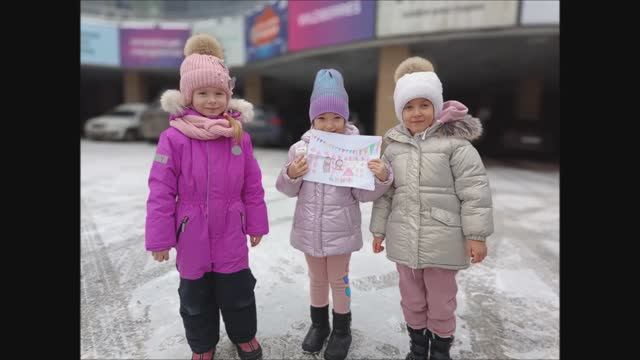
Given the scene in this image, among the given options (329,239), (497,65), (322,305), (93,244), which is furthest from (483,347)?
(497,65)

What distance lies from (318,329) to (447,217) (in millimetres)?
986

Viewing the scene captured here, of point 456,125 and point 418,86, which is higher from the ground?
point 418,86

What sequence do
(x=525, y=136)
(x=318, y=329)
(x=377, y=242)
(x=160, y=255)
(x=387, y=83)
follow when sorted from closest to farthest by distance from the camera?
1. (x=160, y=255)
2. (x=377, y=242)
3. (x=318, y=329)
4. (x=387, y=83)
5. (x=525, y=136)

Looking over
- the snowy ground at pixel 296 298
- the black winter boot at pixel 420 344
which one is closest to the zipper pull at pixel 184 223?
the snowy ground at pixel 296 298

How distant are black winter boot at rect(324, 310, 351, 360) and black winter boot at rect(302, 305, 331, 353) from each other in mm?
54

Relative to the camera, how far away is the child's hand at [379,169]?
1865mm

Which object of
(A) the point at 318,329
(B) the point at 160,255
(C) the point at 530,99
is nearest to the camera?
(B) the point at 160,255

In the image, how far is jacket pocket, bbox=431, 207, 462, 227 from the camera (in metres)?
1.83

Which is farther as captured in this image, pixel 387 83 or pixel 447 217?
pixel 387 83

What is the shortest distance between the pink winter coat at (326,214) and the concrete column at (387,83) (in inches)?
288

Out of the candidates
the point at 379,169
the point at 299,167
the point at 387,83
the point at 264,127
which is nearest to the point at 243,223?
the point at 299,167

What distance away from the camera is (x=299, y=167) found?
6.35 ft

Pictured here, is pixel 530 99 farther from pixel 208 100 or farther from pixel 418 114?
pixel 208 100

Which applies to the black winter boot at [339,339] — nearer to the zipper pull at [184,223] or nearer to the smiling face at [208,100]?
the zipper pull at [184,223]
